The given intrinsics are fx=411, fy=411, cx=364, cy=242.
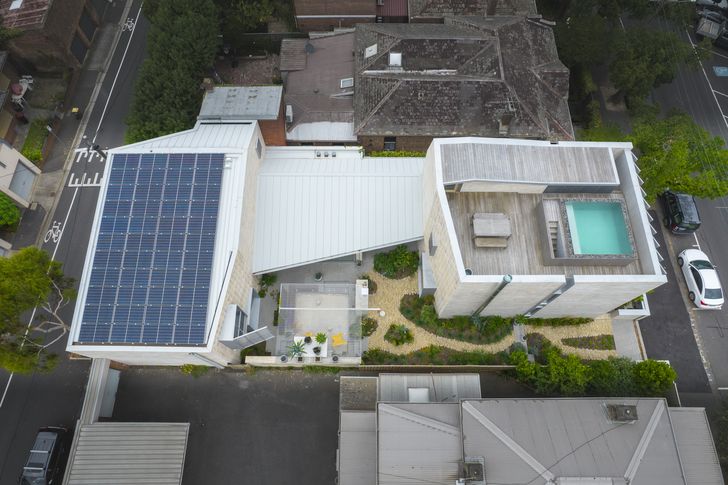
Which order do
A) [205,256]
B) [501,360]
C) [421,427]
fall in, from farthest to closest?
[501,360]
[205,256]
[421,427]

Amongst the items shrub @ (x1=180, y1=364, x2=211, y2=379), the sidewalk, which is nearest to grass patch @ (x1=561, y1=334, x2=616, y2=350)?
shrub @ (x1=180, y1=364, x2=211, y2=379)

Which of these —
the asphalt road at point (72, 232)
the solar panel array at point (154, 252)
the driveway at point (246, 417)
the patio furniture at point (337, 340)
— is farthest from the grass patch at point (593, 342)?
the asphalt road at point (72, 232)

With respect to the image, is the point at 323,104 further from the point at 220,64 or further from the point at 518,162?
the point at 518,162

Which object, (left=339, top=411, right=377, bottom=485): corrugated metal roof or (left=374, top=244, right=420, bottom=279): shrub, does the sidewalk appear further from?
(left=339, top=411, right=377, bottom=485): corrugated metal roof

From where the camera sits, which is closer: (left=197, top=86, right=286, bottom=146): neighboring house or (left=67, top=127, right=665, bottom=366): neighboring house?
(left=67, top=127, right=665, bottom=366): neighboring house

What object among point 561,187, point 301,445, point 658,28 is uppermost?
point 658,28

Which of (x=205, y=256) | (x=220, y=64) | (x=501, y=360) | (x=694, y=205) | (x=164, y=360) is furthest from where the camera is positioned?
(x=220, y=64)

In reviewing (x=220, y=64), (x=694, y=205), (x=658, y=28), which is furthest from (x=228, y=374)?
(x=658, y=28)
